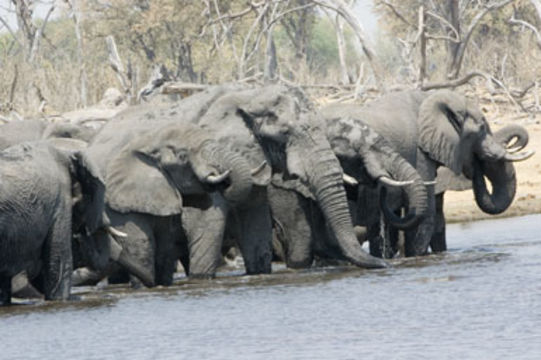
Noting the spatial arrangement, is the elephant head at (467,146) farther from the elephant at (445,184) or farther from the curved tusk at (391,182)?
the curved tusk at (391,182)

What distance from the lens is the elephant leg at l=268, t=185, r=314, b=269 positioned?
44.2 ft

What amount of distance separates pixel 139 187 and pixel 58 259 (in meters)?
1.42

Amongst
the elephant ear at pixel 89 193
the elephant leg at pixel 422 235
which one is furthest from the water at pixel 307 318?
the elephant leg at pixel 422 235

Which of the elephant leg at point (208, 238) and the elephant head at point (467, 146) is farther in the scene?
the elephant head at point (467, 146)

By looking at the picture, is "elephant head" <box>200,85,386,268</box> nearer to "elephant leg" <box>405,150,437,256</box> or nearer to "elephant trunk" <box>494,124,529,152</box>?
"elephant leg" <box>405,150,437,256</box>

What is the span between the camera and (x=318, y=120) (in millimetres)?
12680

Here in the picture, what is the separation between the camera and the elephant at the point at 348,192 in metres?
13.5

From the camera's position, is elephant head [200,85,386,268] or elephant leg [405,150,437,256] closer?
elephant head [200,85,386,268]

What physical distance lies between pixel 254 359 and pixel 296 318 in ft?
5.22

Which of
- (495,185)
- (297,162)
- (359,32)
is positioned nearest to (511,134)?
(495,185)

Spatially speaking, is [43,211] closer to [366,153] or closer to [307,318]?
[307,318]

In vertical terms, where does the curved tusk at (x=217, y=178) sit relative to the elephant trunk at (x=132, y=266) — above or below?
above

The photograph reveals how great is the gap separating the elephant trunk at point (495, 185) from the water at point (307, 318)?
2690 millimetres

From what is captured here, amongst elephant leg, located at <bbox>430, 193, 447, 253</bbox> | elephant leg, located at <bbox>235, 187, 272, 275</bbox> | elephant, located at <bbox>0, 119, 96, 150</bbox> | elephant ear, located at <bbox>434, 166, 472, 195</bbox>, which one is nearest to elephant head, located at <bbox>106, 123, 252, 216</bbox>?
elephant leg, located at <bbox>235, 187, 272, 275</bbox>
